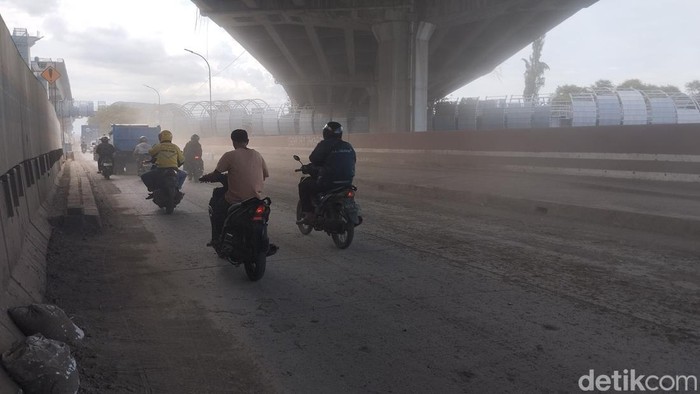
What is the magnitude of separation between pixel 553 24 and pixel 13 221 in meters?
38.1

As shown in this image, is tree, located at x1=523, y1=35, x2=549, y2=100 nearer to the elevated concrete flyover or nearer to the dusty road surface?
the elevated concrete flyover

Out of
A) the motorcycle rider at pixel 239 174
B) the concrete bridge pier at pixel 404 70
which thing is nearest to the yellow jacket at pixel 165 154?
the motorcycle rider at pixel 239 174

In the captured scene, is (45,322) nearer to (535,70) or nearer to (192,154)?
(192,154)

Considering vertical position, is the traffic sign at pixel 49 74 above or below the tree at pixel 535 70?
below

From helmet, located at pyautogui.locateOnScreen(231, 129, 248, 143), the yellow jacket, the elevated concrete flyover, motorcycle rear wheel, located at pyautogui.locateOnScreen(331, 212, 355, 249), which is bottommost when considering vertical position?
motorcycle rear wheel, located at pyautogui.locateOnScreen(331, 212, 355, 249)

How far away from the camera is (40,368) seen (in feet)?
11.3

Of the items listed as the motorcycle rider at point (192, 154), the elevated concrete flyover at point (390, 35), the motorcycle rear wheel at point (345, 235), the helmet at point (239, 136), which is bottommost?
the motorcycle rear wheel at point (345, 235)

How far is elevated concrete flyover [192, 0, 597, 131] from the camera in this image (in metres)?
31.0

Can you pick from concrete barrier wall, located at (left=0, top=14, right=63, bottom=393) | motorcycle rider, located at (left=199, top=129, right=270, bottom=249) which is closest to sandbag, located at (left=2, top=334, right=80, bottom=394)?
concrete barrier wall, located at (left=0, top=14, right=63, bottom=393)

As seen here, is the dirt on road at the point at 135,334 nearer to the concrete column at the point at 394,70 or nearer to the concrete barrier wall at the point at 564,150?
the concrete barrier wall at the point at 564,150

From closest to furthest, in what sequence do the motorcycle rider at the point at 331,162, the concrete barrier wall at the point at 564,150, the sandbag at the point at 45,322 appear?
1. the sandbag at the point at 45,322
2. the motorcycle rider at the point at 331,162
3. the concrete barrier wall at the point at 564,150

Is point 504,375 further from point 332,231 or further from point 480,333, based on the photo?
point 332,231

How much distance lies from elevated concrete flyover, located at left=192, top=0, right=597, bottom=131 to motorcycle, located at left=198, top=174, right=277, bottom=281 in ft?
85.3

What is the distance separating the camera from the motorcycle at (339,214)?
26.5 feet
